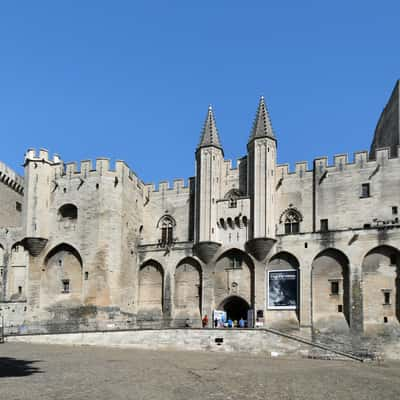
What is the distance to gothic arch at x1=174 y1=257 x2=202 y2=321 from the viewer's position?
39719mm

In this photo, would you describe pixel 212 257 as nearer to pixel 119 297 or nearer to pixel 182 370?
pixel 119 297

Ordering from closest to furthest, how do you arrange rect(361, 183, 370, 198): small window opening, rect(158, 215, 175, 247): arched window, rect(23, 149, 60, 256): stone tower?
rect(361, 183, 370, 198): small window opening < rect(23, 149, 60, 256): stone tower < rect(158, 215, 175, 247): arched window

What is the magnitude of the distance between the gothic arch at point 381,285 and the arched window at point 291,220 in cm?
591

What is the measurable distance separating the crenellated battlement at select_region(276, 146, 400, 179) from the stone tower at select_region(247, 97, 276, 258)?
151 centimetres

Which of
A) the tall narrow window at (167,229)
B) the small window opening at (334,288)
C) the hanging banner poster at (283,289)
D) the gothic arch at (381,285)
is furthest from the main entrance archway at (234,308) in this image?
the gothic arch at (381,285)

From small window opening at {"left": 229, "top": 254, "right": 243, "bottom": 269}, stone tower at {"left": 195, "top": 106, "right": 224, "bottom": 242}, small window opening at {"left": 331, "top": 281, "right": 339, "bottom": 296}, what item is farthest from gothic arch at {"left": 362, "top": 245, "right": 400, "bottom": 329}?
stone tower at {"left": 195, "top": 106, "right": 224, "bottom": 242}

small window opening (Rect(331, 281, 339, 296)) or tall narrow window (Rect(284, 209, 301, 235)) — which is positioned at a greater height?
tall narrow window (Rect(284, 209, 301, 235))

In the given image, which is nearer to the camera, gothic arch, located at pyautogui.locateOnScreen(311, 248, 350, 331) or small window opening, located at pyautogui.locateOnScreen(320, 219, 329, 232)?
gothic arch, located at pyautogui.locateOnScreen(311, 248, 350, 331)

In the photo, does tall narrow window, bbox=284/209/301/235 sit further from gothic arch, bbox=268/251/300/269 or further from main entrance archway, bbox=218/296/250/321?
main entrance archway, bbox=218/296/250/321

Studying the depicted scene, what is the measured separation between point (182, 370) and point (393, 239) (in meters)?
17.0

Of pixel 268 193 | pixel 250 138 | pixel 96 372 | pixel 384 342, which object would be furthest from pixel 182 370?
pixel 250 138

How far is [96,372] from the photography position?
21.3 meters

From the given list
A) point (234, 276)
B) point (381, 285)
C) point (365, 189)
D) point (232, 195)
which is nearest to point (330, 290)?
point (381, 285)

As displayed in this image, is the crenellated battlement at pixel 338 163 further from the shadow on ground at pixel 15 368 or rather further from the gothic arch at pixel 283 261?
the shadow on ground at pixel 15 368
